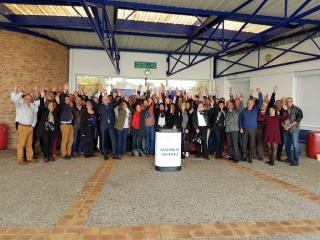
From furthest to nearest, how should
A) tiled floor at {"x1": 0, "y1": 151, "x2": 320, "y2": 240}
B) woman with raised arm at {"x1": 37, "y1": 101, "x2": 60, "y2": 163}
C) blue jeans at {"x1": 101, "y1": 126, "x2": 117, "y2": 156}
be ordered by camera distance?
blue jeans at {"x1": 101, "y1": 126, "x2": 117, "y2": 156}, woman with raised arm at {"x1": 37, "y1": 101, "x2": 60, "y2": 163}, tiled floor at {"x1": 0, "y1": 151, "x2": 320, "y2": 240}

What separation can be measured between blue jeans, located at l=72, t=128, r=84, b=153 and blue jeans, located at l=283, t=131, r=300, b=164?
232 inches

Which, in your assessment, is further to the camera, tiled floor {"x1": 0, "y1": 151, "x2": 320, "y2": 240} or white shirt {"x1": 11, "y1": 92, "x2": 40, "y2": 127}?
white shirt {"x1": 11, "y1": 92, "x2": 40, "y2": 127}

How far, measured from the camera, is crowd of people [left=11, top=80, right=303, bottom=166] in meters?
7.80

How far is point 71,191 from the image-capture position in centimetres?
509

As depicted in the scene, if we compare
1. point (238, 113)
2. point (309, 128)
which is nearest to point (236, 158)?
point (238, 113)

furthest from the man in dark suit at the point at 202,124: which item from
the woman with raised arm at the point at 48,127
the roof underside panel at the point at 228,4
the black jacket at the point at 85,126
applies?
the woman with raised arm at the point at 48,127

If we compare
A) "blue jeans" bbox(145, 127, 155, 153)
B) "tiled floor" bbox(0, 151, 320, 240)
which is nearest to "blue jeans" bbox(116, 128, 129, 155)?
"blue jeans" bbox(145, 127, 155, 153)

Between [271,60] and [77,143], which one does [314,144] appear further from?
[77,143]

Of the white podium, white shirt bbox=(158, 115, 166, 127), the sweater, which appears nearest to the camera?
the white podium

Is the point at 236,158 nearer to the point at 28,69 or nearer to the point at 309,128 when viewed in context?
the point at 309,128

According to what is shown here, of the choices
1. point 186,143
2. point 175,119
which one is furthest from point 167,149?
point 186,143

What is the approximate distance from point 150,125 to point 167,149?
2.15 metres

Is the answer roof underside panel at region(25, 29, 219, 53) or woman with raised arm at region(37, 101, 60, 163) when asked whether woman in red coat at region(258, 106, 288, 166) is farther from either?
woman with raised arm at region(37, 101, 60, 163)

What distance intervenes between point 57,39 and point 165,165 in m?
7.95
